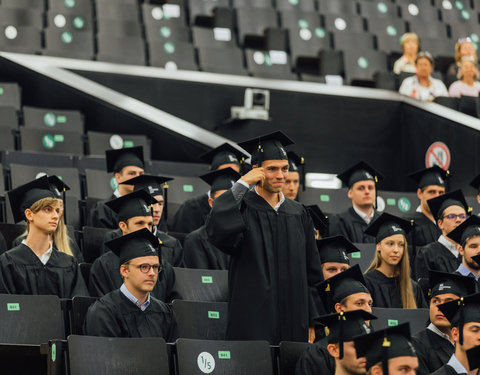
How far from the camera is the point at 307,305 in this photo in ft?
19.9

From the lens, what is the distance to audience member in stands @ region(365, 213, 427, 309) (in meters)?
6.85

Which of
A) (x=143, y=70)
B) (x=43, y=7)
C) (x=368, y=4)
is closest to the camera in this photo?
(x=143, y=70)

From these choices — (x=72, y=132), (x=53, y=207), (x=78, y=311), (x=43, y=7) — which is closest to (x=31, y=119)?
(x=72, y=132)

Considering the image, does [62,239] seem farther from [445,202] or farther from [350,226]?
[445,202]

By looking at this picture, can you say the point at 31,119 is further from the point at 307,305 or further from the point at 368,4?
the point at 368,4

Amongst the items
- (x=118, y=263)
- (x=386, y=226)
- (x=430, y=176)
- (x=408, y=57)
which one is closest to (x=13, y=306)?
(x=118, y=263)

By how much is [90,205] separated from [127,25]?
446 centimetres

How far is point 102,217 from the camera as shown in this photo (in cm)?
757

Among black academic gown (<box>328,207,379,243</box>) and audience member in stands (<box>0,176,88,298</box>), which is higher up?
black academic gown (<box>328,207,379,243</box>)

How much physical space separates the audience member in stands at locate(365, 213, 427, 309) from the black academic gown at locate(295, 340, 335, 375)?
1.41 metres

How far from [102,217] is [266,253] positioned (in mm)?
1888

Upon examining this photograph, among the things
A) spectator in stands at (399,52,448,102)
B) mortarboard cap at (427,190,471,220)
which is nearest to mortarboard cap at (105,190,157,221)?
mortarboard cap at (427,190,471,220)

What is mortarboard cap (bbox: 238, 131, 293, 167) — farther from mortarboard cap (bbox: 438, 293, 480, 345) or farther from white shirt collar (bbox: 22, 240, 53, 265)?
white shirt collar (bbox: 22, 240, 53, 265)

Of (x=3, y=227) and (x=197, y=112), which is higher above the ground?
(x=197, y=112)
